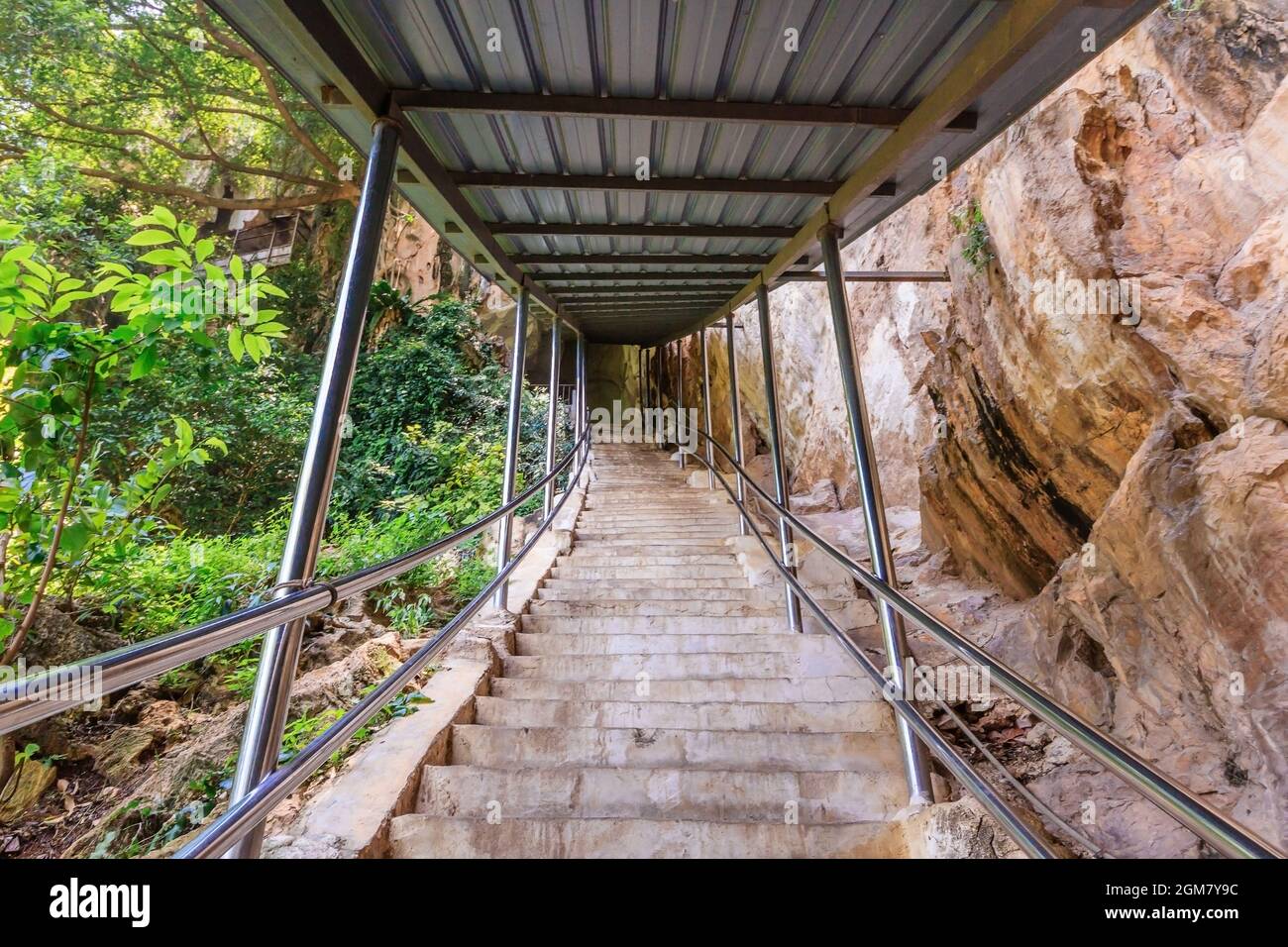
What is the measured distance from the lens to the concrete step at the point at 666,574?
4.20m

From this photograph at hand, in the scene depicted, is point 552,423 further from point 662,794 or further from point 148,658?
point 148,658

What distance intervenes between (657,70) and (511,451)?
2.37 m

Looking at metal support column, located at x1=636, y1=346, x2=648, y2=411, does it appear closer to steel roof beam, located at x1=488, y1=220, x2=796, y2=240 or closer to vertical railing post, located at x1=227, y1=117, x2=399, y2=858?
steel roof beam, located at x1=488, y1=220, x2=796, y2=240

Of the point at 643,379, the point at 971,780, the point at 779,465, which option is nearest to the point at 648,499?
the point at 779,465

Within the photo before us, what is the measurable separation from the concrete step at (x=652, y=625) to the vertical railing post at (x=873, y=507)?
1098 mm

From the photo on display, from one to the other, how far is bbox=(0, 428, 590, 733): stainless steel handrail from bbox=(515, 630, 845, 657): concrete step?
197cm

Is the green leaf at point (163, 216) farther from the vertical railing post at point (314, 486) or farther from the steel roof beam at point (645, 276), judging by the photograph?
the steel roof beam at point (645, 276)

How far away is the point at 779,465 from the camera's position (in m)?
3.74

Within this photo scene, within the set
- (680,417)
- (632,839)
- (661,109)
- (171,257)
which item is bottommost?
(632,839)

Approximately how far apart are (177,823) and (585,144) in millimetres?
3368

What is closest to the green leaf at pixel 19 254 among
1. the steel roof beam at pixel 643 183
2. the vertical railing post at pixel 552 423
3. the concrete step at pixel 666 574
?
the steel roof beam at pixel 643 183

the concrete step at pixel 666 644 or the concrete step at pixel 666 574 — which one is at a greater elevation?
the concrete step at pixel 666 574

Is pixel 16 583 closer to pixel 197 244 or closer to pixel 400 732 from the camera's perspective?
pixel 400 732

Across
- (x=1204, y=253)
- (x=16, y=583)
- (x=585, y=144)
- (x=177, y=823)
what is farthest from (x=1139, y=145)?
(x=16, y=583)
